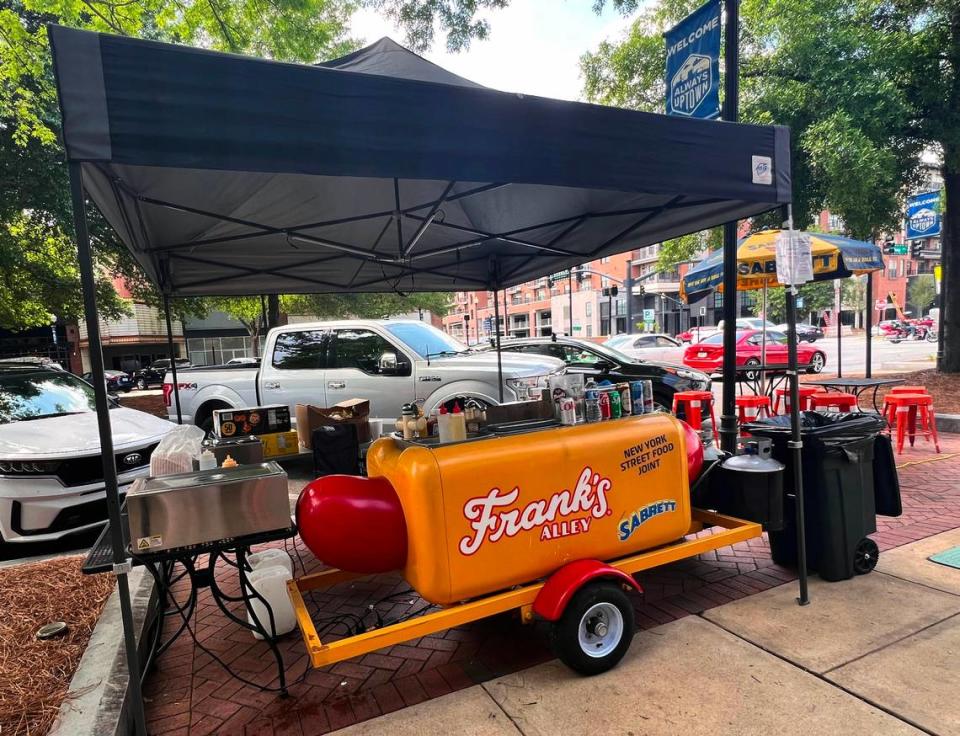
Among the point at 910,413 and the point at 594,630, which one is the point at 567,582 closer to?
the point at 594,630

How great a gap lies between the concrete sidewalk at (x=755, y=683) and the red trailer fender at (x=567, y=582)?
38 centimetres

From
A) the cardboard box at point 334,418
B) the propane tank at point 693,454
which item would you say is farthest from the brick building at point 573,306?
the propane tank at point 693,454

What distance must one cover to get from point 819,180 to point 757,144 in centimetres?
849

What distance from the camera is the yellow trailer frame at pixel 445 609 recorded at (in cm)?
242

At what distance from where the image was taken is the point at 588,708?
251 centimetres

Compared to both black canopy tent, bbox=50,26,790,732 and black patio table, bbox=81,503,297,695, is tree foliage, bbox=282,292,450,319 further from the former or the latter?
black patio table, bbox=81,503,297,695

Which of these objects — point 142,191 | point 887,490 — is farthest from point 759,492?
point 142,191

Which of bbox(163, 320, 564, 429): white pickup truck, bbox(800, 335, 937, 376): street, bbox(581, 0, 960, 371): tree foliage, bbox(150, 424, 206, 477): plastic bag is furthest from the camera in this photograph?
bbox(800, 335, 937, 376): street

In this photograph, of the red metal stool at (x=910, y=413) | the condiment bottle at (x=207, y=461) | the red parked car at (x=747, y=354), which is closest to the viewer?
the condiment bottle at (x=207, y=461)

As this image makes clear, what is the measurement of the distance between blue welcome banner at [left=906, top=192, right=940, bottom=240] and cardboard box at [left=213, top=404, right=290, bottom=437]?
43.8ft

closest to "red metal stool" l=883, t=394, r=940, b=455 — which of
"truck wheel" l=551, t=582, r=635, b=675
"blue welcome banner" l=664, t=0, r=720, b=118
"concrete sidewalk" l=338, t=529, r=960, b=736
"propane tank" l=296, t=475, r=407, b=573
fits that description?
"concrete sidewalk" l=338, t=529, r=960, b=736

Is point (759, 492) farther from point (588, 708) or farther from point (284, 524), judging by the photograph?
point (284, 524)

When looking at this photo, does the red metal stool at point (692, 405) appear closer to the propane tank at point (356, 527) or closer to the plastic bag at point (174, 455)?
the propane tank at point (356, 527)

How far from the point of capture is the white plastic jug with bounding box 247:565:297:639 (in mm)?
3180
